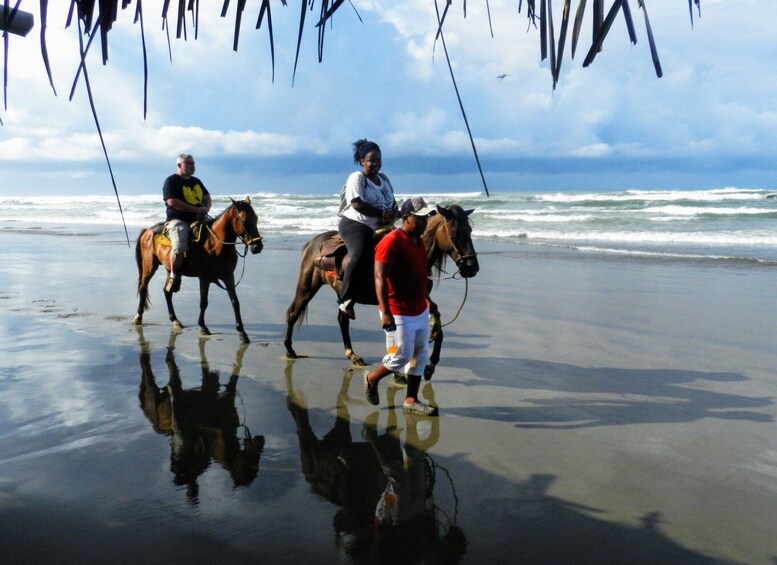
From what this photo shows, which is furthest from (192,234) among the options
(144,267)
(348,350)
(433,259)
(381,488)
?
(381,488)

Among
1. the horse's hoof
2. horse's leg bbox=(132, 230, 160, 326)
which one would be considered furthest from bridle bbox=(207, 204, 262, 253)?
the horse's hoof

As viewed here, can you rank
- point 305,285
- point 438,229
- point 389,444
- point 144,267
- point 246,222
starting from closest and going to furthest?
point 389,444 → point 438,229 → point 305,285 → point 246,222 → point 144,267

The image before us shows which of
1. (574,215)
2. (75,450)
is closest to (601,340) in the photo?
(75,450)

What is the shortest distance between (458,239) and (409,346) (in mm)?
1208

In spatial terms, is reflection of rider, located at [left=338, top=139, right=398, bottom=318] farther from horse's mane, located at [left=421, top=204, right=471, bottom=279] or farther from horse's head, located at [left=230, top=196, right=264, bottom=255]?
horse's head, located at [left=230, top=196, right=264, bottom=255]

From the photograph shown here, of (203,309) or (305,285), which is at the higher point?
(305,285)

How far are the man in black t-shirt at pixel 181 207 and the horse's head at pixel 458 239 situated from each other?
161 inches

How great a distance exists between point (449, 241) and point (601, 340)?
2964 mm

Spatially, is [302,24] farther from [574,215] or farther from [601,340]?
[574,215]

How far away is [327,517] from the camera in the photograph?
351 cm

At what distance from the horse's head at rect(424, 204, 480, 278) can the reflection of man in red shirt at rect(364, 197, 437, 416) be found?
0.61 metres

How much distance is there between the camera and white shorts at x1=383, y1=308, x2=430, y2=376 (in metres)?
5.18

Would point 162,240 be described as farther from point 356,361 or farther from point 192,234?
point 356,361

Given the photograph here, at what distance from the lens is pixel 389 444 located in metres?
4.61
